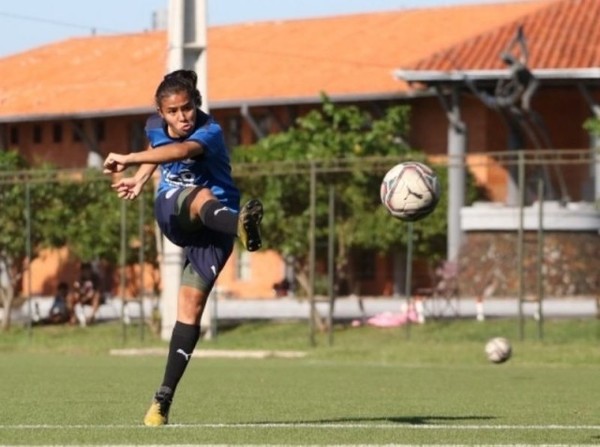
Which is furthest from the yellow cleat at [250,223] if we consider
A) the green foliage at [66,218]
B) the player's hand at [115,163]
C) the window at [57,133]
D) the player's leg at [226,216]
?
the window at [57,133]

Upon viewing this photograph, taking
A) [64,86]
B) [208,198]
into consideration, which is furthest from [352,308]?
[208,198]

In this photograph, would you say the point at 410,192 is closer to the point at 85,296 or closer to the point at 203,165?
the point at 203,165

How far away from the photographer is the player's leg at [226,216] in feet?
32.9

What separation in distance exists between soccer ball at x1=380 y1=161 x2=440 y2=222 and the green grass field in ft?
4.32

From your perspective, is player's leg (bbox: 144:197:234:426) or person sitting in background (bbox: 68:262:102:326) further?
person sitting in background (bbox: 68:262:102:326)

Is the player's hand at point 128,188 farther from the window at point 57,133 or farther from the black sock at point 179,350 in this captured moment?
the window at point 57,133

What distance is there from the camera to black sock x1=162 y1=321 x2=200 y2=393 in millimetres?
10430

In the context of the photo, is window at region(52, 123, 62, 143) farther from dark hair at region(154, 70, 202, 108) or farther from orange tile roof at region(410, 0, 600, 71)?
dark hair at region(154, 70, 202, 108)

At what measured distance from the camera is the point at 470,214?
118ft

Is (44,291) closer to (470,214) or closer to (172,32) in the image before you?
(470,214)

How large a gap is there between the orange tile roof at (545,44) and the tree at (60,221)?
931cm

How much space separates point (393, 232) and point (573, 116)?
395 inches

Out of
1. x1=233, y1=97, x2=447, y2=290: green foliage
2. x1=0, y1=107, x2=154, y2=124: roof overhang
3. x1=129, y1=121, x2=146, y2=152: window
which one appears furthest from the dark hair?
x1=129, y1=121, x2=146, y2=152: window


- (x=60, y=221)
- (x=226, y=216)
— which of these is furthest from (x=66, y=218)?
(x=226, y=216)
